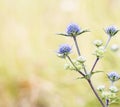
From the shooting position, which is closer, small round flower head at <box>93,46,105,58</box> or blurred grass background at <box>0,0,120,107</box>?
small round flower head at <box>93,46,105,58</box>

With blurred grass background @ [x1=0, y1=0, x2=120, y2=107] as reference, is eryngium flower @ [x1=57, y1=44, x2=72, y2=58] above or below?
below

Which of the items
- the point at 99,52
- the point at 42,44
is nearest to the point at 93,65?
the point at 99,52

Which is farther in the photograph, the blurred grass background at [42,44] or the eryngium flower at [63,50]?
the blurred grass background at [42,44]

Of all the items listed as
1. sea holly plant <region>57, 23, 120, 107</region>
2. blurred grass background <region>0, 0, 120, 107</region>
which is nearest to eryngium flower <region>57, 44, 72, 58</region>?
sea holly plant <region>57, 23, 120, 107</region>

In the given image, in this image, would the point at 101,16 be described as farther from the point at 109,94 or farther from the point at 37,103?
the point at 109,94

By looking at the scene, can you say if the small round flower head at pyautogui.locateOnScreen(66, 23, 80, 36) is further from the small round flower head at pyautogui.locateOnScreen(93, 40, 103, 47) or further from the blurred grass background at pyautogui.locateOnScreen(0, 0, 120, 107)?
the blurred grass background at pyautogui.locateOnScreen(0, 0, 120, 107)

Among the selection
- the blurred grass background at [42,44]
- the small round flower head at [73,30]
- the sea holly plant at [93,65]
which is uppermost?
the blurred grass background at [42,44]

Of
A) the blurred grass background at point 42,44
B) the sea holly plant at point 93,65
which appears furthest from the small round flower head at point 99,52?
the blurred grass background at point 42,44

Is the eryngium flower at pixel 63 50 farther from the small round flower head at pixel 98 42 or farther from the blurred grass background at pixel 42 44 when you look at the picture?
the blurred grass background at pixel 42 44

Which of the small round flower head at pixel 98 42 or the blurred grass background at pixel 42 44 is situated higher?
the blurred grass background at pixel 42 44

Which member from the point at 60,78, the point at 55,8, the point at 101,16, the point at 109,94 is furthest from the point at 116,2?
the point at 109,94
